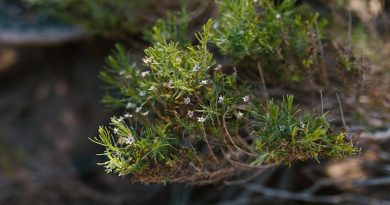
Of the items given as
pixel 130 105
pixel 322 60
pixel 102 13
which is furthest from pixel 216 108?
pixel 102 13

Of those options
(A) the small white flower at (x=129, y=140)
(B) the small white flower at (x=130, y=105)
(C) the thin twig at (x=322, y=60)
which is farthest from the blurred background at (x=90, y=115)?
(A) the small white flower at (x=129, y=140)

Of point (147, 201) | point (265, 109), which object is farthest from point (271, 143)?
point (147, 201)

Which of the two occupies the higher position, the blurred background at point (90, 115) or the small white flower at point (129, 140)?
the small white flower at point (129, 140)

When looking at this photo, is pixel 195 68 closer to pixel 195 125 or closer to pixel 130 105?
pixel 195 125

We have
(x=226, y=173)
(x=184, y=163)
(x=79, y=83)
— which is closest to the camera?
(x=184, y=163)

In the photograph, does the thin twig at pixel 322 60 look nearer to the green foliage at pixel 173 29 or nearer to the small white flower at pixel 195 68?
the green foliage at pixel 173 29

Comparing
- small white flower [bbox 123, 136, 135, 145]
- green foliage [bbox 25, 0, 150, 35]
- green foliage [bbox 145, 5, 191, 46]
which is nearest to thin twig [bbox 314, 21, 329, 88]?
green foliage [bbox 145, 5, 191, 46]

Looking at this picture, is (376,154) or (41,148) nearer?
(376,154)

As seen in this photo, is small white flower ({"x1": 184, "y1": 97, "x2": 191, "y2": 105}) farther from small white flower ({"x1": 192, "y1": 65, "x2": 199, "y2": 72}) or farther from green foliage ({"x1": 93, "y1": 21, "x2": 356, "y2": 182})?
small white flower ({"x1": 192, "y1": 65, "x2": 199, "y2": 72})

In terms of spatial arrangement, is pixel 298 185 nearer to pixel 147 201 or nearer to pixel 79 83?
pixel 147 201
